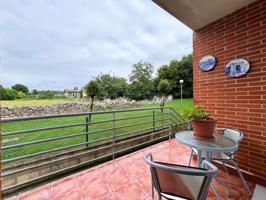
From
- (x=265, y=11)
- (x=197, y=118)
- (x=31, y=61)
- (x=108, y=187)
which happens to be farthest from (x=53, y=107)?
(x=265, y=11)

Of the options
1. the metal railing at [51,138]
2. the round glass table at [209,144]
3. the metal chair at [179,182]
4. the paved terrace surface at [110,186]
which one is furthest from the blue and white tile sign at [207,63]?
the metal chair at [179,182]

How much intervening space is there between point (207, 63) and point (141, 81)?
58.5ft

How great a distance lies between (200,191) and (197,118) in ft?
2.85

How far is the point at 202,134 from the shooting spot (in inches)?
62.9

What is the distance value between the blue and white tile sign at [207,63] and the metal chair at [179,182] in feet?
5.81

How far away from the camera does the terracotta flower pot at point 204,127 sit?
5.08 ft

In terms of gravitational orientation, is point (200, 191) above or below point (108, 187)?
above

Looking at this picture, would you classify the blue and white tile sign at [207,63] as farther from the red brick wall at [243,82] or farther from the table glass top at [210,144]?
the table glass top at [210,144]

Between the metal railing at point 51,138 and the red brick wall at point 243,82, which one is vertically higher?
the red brick wall at point 243,82

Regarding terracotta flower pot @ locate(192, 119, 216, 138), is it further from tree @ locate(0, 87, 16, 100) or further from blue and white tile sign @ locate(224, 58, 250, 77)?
tree @ locate(0, 87, 16, 100)

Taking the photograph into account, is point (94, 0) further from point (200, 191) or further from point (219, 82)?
point (200, 191)

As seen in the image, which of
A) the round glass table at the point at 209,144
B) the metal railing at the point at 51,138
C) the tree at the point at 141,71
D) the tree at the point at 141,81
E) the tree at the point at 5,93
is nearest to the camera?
the tree at the point at 5,93

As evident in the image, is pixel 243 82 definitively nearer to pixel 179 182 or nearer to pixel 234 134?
pixel 234 134

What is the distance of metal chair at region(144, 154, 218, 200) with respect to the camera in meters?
0.91
